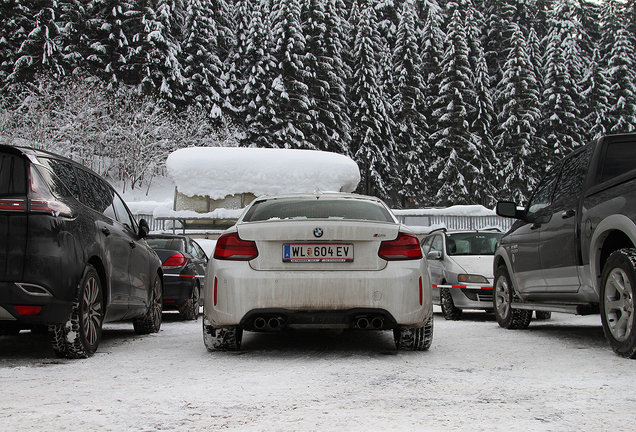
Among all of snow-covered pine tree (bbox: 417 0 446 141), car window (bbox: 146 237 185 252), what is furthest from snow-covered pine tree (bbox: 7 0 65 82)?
car window (bbox: 146 237 185 252)

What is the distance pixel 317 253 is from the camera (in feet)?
17.2

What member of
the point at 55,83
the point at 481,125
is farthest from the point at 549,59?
the point at 55,83

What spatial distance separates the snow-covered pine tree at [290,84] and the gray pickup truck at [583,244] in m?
37.5

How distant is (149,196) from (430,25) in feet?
84.0

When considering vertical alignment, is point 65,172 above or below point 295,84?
below

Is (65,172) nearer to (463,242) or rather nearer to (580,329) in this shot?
(580,329)

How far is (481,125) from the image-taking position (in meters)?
50.0

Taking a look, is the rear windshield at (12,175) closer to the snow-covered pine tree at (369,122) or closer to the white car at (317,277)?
the white car at (317,277)

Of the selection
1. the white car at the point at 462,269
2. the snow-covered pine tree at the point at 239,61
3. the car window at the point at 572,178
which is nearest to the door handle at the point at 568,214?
the car window at the point at 572,178

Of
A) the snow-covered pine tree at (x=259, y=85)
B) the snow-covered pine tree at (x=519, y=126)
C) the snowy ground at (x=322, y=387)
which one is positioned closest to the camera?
the snowy ground at (x=322, y=387)

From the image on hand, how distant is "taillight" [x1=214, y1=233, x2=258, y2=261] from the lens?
5289 millimetres

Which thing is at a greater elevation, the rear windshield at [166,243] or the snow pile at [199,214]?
the snow pile at [199,214]

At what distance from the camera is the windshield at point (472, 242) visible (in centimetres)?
1136

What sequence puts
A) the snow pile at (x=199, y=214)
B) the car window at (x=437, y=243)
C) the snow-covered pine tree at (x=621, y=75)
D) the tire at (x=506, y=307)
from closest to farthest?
the tire at (x=506, y=307), the car window at (x=437, y=243), the snow pile at (x=199, y=214), the snow-covered pine tree at (x=621, y=75)
